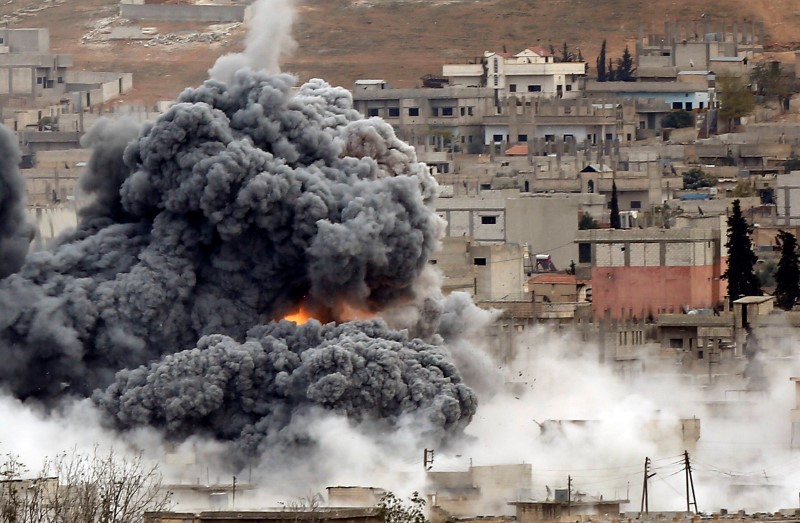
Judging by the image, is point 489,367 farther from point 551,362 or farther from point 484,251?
point 484,251

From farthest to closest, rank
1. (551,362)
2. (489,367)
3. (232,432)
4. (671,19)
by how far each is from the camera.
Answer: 1. (671,19)
2. (551,362)
3. (489,367)
4. (232,432)

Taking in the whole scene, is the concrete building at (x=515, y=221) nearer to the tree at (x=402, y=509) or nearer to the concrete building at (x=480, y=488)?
the concrete building at (x=480, y=488)

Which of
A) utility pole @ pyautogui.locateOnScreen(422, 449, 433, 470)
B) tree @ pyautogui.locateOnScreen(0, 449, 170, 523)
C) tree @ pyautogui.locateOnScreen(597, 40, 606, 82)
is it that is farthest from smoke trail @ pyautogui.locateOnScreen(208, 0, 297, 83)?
tree @ pyautogui.locateOnScreen(597, 40, 606, 82)

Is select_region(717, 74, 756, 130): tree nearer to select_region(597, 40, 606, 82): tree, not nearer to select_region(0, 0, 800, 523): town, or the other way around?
select_region(0, 0, 800, 523): town

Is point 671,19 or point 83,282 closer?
point 83,282

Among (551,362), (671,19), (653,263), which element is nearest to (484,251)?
(653,263)

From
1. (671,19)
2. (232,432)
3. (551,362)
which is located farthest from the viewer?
(671,19)

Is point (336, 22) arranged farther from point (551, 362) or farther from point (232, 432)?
point (232, 432)
